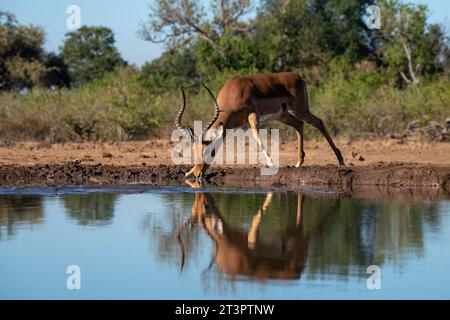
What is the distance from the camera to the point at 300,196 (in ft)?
35.5

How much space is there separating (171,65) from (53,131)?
454 inches

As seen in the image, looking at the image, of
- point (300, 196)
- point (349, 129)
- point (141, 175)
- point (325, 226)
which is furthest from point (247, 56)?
point (325, 226)

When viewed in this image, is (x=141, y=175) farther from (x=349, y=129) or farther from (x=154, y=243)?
(x=349, y=129)

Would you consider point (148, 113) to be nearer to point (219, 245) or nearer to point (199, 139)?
point (199, 139)

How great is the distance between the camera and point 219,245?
25.7 ft

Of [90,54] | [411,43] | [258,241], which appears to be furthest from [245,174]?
[90,54]

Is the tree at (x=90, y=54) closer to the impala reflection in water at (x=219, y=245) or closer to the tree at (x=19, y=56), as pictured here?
the tree at (x=19, y=56)

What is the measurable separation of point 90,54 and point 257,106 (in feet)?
94.0

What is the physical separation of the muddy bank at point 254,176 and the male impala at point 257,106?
41 cm

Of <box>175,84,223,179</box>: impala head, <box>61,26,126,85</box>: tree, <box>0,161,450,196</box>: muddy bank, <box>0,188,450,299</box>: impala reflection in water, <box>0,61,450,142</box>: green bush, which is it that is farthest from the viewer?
<box>61,26,126,85</box>: tree

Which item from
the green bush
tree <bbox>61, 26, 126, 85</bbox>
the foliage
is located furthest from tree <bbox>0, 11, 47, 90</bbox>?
the green bush

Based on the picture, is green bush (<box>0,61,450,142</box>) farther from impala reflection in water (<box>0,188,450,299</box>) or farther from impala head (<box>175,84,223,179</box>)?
impala reflection in water (<box>0,188,450,299</box>)

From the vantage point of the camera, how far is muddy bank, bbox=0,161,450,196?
1177 centimetres

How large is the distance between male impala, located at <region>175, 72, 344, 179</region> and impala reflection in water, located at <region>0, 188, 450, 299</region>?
49.4 inches
